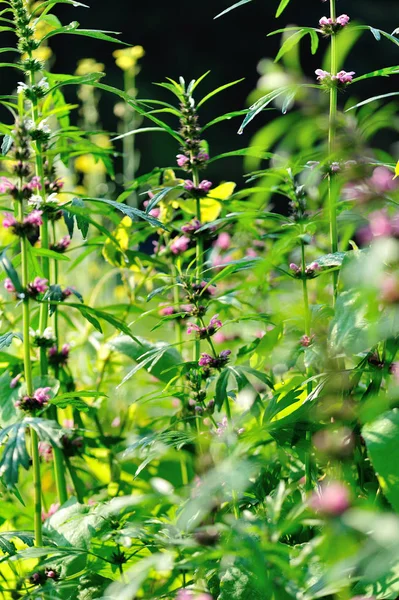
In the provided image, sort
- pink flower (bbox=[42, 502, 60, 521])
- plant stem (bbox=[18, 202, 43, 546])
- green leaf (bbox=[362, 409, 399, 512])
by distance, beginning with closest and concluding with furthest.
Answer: green leaf (bbox=[362, 409, 399, 512]) < plant stem (bbox=[18, 202, 43, 546]) < pink flower (bbox=[42, 502, 60, 521])

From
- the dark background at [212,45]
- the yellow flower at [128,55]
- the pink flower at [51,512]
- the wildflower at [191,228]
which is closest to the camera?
the wildflower at [191,228]

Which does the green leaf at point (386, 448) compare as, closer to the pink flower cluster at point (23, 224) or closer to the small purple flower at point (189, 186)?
the pink flower cluster at point (23, 224)

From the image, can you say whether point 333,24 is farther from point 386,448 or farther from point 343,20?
point 386,448

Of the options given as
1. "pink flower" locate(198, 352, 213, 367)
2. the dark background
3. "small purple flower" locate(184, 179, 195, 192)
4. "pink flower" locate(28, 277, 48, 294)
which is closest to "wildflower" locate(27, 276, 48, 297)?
"pink flower" locate(28, 277, 48, 294)

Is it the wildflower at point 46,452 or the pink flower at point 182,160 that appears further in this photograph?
the wildflower at point 46,452

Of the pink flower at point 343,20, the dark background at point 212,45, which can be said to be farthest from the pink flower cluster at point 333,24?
the dark background at point 212,45

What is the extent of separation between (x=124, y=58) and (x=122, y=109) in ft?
1.08

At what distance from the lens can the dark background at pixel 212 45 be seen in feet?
22.9

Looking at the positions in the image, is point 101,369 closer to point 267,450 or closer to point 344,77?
point 267,450

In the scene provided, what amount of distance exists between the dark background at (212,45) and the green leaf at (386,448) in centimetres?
613

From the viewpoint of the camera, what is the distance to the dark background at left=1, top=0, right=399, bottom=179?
22.9 feet

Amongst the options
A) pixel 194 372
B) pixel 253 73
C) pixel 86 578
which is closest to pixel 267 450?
pixel 194 372

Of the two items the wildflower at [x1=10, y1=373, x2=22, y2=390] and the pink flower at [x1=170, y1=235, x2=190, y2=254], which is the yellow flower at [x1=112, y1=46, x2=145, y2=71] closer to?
the pink flower at [x1=170, y1=235, x2=190, y2=254]

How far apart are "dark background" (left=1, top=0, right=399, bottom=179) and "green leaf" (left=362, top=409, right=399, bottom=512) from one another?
241 inches
